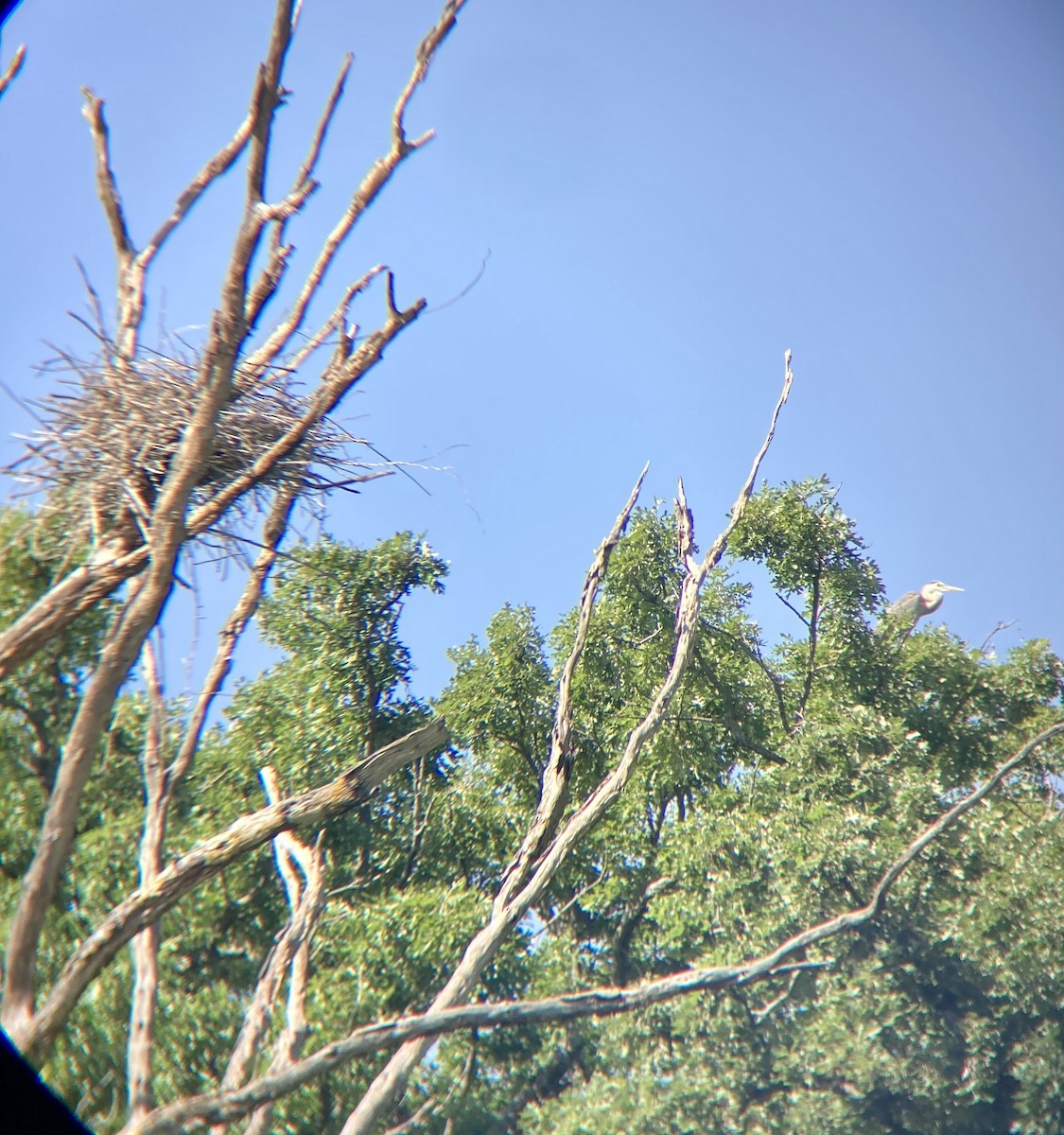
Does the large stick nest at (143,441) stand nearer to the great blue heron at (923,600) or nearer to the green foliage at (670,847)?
the green foliage at (670,847)

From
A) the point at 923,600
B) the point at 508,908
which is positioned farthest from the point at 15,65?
the point at 923,600

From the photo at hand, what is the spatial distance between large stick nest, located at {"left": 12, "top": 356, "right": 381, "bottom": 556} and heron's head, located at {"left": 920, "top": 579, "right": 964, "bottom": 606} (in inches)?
742

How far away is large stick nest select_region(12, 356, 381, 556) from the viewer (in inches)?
208

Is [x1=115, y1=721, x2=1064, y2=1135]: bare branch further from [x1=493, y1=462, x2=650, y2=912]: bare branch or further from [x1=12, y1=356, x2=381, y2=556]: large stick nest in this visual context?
[x1=12, y1=356, x2=381, y2=556]: large stick nest

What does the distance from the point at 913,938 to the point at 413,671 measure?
9197 millimetres

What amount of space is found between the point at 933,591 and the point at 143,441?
19994 mm

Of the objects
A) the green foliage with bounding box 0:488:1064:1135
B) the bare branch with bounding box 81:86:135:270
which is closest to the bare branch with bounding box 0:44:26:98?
the bare branch with bounding box 81:86:135:270

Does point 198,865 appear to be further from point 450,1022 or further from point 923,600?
point 923,600

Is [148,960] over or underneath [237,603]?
underneath

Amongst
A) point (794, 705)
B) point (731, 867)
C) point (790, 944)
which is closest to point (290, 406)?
point (790, 944)

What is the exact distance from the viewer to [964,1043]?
17156 mm

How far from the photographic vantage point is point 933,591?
22.3 metres

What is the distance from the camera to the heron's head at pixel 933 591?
2219cm

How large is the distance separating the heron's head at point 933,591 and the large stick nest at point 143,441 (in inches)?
742
